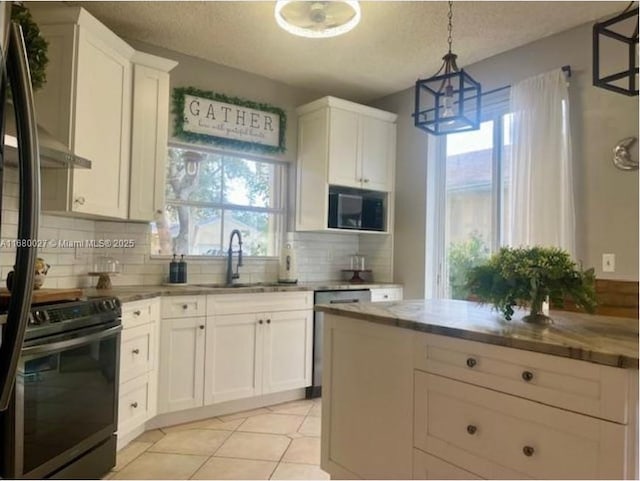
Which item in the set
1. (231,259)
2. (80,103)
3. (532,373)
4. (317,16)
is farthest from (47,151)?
(532,373)

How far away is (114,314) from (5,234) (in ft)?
2.64

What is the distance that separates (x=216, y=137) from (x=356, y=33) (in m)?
1.38

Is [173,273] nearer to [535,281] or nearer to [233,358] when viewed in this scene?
[233,358]

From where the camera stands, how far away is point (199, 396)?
3.10 meters

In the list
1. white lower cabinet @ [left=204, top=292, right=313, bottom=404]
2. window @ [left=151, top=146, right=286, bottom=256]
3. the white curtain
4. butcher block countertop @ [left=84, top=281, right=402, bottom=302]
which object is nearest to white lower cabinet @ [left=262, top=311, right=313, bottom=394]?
white lower cabinet @ [left=204, top=292, right=313, bottom=404]

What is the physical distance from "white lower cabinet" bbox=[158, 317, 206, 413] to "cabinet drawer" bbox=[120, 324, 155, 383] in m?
0.12

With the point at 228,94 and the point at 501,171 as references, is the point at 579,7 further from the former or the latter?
the point at 228,94

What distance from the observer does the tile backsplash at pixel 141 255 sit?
8.59 ft

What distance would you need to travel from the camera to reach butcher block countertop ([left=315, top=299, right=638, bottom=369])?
4.40 ft

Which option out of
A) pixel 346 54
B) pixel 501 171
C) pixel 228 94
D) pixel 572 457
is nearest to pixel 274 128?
pixel 228 94

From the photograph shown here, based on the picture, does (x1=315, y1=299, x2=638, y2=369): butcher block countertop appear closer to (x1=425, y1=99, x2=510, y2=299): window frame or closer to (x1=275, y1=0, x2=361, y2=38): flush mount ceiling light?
(x1=275, y1=0, x2=361, y2=38): flush mount ceiling light

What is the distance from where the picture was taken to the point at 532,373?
1.44 metres

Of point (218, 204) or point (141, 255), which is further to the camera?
point (218, 204)

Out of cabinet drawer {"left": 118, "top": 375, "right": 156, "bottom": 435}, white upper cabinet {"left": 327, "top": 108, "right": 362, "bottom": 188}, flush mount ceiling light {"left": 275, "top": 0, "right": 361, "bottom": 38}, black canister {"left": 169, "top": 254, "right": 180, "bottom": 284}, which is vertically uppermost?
flush mount ceiling light {"left": 275, "top": 0, "right": 361, "bottom": 38}
